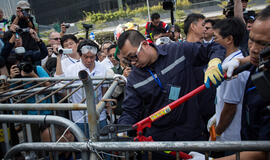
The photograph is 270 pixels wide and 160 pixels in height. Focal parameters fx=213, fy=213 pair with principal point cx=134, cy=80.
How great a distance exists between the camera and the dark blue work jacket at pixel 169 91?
221 centimetres

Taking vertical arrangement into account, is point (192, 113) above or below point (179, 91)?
below

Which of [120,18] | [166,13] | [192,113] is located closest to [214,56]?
[192,113]

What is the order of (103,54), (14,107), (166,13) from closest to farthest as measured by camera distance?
(14,107), (103,54), (166,13)

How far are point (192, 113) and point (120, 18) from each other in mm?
32140

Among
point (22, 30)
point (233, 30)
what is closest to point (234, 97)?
point (233, 30)

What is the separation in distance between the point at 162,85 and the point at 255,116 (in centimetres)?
103

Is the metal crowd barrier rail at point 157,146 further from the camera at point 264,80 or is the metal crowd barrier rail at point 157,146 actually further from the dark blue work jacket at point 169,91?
the dark blue work jacket at point 169,91

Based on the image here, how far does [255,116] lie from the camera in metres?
1.32

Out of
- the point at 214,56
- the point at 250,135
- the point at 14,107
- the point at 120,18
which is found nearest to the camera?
the point at 250,135

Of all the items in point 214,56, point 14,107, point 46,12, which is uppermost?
point 46,12

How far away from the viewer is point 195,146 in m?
1.22

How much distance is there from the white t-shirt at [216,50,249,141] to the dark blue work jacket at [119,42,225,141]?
0.26 meters

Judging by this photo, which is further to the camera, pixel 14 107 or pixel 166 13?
pixel 166 13

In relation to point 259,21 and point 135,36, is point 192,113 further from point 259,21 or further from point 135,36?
point 259,21
